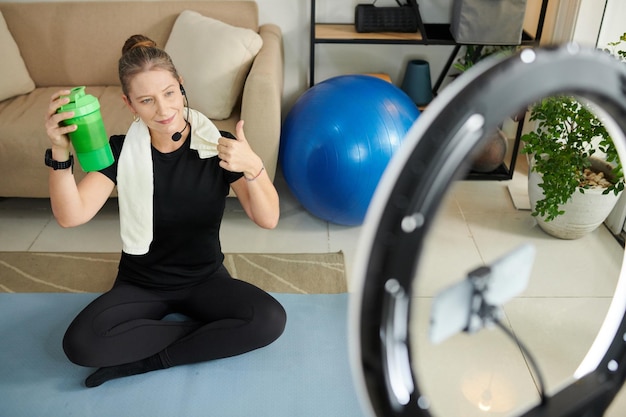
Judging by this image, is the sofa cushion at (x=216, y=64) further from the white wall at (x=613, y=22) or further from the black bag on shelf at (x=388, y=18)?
the white wall at (x=613, y=22)

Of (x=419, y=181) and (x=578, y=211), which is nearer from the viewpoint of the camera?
(x=419, y=181)

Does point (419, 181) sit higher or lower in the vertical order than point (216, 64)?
higher

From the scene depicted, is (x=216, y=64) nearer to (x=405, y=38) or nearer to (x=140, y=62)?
(x=405, y=38)

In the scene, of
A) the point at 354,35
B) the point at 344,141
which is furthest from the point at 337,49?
the point at 344,141

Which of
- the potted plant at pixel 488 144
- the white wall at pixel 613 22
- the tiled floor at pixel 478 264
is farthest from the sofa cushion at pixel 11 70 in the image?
the white wall at pixel 613 22

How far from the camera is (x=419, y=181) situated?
456 millimetres

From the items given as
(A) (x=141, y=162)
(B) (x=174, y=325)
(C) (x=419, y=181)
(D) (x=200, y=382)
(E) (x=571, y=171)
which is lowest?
(D) (x=200, y=382)

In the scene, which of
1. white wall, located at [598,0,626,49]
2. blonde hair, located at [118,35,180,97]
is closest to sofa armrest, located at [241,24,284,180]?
blonde hair, located at [118,35,180,97]

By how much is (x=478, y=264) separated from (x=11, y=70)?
2061mm

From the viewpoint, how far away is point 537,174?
2318 mm

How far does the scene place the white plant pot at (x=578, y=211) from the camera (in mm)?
2188

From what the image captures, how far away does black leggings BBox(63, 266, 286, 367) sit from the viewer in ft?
5.51

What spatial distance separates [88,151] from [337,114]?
1.01m

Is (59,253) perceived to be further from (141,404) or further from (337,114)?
(337,114)
